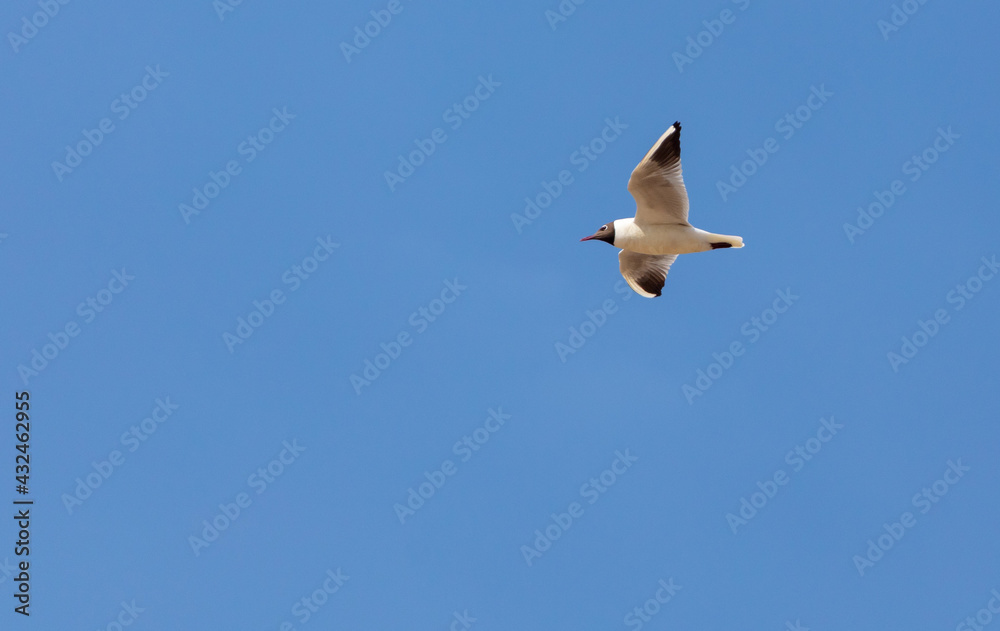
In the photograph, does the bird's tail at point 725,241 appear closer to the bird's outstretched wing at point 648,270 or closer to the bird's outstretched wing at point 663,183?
the bird's outstretched wing at point 663,183

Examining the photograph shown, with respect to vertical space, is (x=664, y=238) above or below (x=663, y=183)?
below

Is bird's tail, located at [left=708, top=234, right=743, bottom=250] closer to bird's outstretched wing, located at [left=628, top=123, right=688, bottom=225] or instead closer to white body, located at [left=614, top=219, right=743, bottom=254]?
white body, located at [left=614, top=219, right=743, bottom=254]

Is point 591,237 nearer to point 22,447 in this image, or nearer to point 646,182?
point 646,182

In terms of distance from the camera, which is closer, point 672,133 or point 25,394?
point 672,133

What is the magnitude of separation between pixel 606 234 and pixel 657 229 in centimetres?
94

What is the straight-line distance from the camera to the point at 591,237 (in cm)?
2384

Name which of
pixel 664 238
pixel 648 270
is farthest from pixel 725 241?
pixel 648 270

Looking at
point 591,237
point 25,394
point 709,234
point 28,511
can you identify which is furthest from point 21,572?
point 709,234

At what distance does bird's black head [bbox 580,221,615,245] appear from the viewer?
23672mm

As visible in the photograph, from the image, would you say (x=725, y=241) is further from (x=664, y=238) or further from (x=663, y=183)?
(x=663, y=183)

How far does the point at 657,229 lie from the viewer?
23.2 meters

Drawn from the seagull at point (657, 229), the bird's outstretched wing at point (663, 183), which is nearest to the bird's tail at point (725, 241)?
the seagull at point (657, 229)

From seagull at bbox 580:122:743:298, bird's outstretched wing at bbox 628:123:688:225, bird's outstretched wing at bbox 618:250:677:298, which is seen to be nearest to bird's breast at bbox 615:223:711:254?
seagull at bbox 580:122:743:298

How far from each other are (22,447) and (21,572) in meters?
2.06
